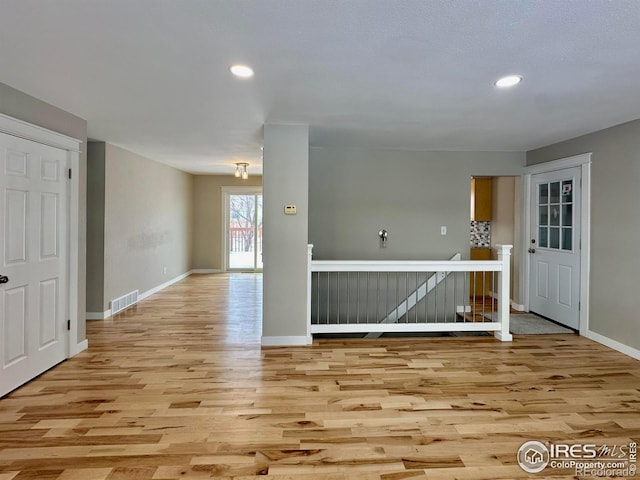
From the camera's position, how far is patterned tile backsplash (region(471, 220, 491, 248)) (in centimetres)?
704

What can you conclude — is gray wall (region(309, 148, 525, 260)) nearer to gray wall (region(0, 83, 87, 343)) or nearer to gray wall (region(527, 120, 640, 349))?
gray wall (region(527, 120, 640, 349))

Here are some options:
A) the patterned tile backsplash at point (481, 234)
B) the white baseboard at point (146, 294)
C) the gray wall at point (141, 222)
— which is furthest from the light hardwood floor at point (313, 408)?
the patterned tile backsplash at point (481, 234)

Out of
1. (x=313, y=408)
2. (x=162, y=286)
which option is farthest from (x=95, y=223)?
(x=313, y=408)

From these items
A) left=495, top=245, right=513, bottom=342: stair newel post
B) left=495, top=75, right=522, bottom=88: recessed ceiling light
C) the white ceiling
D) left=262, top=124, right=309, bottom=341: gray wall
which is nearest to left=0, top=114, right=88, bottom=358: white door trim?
the white ceiling

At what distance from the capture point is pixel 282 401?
112 inches

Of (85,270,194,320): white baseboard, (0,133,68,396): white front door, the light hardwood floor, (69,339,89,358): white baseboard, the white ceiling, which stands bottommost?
the light hardwood floor

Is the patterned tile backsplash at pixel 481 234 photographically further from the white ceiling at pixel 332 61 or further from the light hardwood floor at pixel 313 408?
the white ceiling at pixel 332 61

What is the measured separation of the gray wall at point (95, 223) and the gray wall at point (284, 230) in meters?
2.57

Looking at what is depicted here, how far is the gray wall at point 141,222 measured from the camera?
5.34 metres

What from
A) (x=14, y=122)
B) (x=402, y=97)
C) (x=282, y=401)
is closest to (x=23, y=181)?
(x=14, y=122)

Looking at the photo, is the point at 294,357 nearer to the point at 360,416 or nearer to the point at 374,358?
the point at 374,358

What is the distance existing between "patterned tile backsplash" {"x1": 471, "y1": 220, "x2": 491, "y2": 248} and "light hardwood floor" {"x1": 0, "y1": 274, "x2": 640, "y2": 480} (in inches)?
112

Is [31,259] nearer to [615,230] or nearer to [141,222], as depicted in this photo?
[141,222]

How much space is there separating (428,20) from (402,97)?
1.24 m
